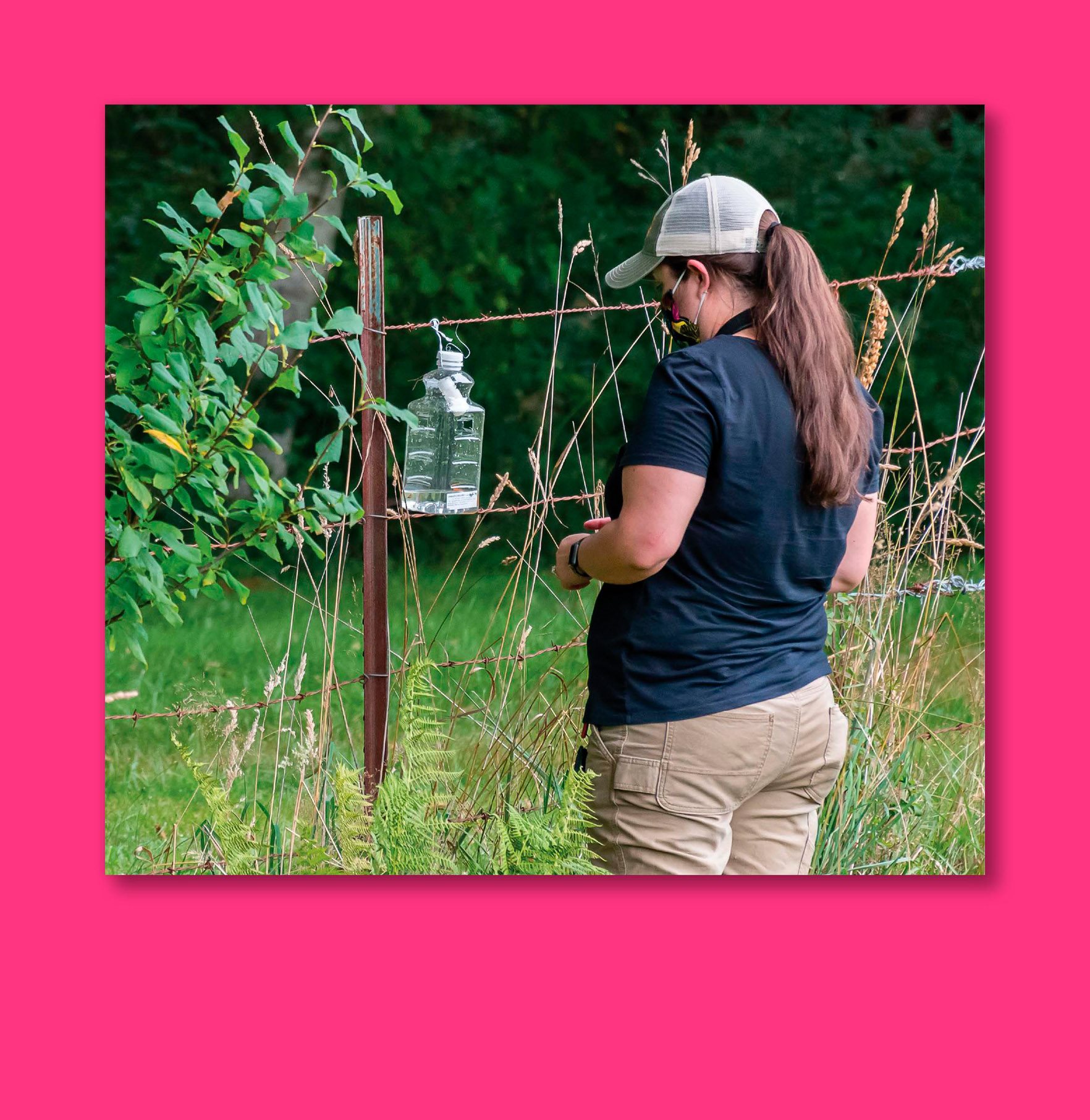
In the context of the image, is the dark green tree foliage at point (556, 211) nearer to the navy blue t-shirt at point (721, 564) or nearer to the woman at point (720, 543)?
the woman at point (720, 543)

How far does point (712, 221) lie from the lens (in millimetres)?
1824

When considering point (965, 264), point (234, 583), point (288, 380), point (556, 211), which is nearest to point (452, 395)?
point (288, 380)

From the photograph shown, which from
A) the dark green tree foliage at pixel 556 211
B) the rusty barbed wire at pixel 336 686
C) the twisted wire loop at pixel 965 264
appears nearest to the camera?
the rusty barbed wire at pixel 336 686

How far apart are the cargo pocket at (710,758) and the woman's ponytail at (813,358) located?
0.35 meters

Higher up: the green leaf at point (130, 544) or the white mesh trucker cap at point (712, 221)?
the white mesh trucker cap at point (712, 221)

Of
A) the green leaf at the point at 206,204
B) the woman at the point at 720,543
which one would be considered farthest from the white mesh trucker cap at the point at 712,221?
the green leaf at the point at 206,204

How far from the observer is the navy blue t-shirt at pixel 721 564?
5.60 ft

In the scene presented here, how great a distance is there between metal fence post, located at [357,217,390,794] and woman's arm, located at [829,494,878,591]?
2.95 feet

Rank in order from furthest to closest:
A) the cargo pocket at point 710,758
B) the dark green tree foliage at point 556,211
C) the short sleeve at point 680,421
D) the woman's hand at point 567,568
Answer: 1. the dark green tree foliage at point 556,211
2. the woman's hand at point 567,568
3. the cargo pocket at point 710,758
4. the short sleeve at point 680,421

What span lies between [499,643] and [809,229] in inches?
86.0

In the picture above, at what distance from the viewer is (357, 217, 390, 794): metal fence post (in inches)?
92.4

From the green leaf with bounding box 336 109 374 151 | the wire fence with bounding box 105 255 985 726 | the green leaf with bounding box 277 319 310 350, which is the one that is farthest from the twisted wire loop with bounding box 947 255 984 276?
the green leaf with bounding box 277 319 310 350

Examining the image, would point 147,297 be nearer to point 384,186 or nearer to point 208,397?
point 208,397

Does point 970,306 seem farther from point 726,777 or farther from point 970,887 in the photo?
point 726,777
